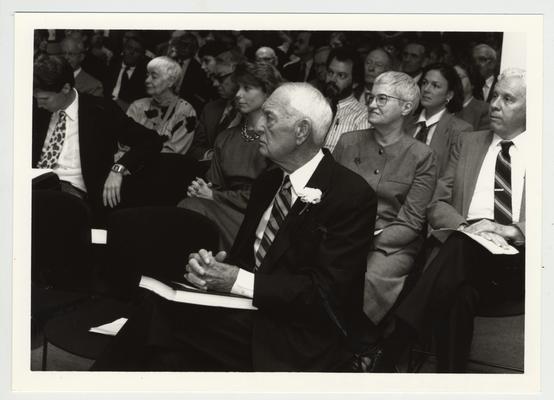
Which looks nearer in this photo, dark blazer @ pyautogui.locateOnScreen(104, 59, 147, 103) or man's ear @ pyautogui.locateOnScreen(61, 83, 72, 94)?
man's ear @ pyautogui.locateOnScreen(61, 83, 72, 94)

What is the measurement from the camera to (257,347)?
5672 mm

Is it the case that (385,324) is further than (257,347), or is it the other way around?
(385,324)

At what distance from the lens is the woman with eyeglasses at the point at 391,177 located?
613 centimetres

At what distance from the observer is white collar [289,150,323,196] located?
5.84 m

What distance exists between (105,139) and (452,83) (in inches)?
73.3

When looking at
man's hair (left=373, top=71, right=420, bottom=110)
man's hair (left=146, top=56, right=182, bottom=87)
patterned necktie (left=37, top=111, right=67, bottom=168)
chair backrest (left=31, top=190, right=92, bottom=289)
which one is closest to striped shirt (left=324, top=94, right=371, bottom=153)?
man's hair (left=373, top=71, right=420, bottom=110)

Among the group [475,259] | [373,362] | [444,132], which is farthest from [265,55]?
[373,362]

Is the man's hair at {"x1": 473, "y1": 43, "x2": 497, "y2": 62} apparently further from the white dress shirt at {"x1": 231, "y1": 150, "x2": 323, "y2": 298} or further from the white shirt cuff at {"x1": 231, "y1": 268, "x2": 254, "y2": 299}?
the white shirt cuff at {"x1": 231, "y1": 268, "x2": 254, "y2": 299}

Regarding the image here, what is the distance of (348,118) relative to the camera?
6371mm

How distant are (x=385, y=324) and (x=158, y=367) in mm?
1158

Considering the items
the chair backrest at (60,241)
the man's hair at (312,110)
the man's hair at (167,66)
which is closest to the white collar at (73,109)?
the man's hair at (167,66)

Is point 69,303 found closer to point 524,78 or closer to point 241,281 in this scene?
point 241,281

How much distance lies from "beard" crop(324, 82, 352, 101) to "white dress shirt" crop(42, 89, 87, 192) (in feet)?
4.34

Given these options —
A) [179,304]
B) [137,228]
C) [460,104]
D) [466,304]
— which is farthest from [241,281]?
[460,104]
